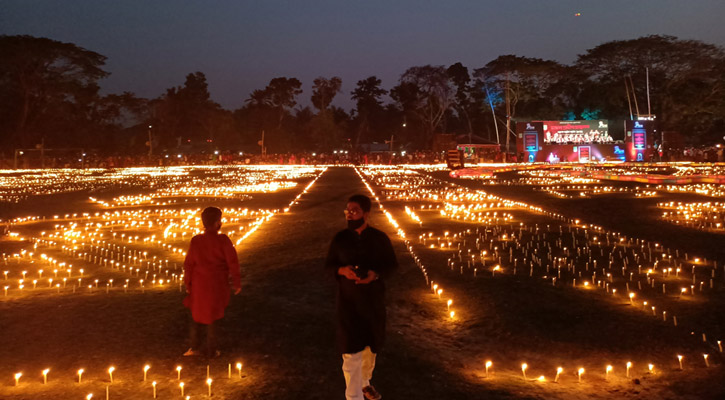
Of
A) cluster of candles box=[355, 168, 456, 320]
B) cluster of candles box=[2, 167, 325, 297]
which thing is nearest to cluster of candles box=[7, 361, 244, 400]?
cluster of candles box=[355, 168, 456, 320]

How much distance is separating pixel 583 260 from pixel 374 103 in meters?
92.3

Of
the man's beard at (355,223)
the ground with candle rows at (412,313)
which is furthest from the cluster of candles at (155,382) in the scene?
the man's beard at (355,223)

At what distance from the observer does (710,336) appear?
6102mm

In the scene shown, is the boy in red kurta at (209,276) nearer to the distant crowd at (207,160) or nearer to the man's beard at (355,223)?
the man's beard at (355,223)

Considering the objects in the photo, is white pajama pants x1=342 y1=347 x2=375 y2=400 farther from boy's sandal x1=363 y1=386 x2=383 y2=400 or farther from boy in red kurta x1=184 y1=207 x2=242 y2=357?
boy in red kurta x1=184 y1=207 x2=242 y2=357

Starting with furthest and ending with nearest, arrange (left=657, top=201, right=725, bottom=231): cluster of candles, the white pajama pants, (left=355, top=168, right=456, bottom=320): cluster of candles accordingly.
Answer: (left=657, top=201, right=725, bottom=231): cluster of candles
(left=355, top=168, right=456, bottom=320): cluster of candles
the white pajama pants

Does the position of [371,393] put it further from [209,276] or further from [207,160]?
[207,160]

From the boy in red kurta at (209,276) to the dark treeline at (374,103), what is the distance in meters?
63.9

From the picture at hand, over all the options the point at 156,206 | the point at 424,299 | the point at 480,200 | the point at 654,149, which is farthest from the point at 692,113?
the point at 424,299

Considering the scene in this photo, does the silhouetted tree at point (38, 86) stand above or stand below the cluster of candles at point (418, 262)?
above

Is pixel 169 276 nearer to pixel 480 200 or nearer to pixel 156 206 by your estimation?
pixel 156 206

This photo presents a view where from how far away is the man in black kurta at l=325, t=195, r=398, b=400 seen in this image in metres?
4.40

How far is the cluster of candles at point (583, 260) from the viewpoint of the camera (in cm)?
817

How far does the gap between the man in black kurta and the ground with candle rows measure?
0.47 m
